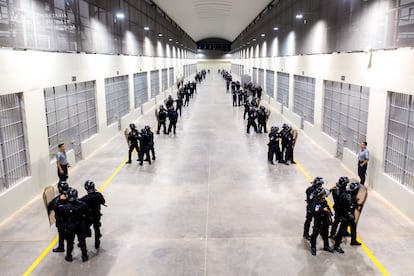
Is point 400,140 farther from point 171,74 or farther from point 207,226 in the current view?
point 171,74

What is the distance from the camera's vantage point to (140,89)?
2616cm

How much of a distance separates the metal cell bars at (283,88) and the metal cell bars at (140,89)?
10.0 m

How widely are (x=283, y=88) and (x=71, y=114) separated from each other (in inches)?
652

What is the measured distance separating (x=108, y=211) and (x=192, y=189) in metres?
2.60

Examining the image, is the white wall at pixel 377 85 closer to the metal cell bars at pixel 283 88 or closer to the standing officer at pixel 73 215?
the standing officer at pixel 73 215

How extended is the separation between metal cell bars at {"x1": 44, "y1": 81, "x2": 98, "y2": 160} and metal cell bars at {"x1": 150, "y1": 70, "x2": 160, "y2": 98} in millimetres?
14782

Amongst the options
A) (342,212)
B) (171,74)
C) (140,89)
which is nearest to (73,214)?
(342,212)

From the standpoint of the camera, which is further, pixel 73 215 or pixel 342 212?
pixel 342 212

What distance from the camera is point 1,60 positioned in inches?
345

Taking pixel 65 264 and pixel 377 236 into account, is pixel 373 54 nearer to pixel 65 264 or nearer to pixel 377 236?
pixel 377 236

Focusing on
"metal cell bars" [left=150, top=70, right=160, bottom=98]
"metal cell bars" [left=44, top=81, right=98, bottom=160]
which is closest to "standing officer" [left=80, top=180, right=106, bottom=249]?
"metal cell bars" [left=44, top=81, right=98, bottom=160]

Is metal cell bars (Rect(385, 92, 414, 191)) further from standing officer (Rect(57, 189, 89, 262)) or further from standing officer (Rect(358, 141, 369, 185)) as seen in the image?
standing officer (Rect(57, 189, 89, 262))

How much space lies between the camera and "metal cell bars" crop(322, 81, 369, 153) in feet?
40.3

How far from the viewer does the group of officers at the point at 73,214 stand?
6570 mm
